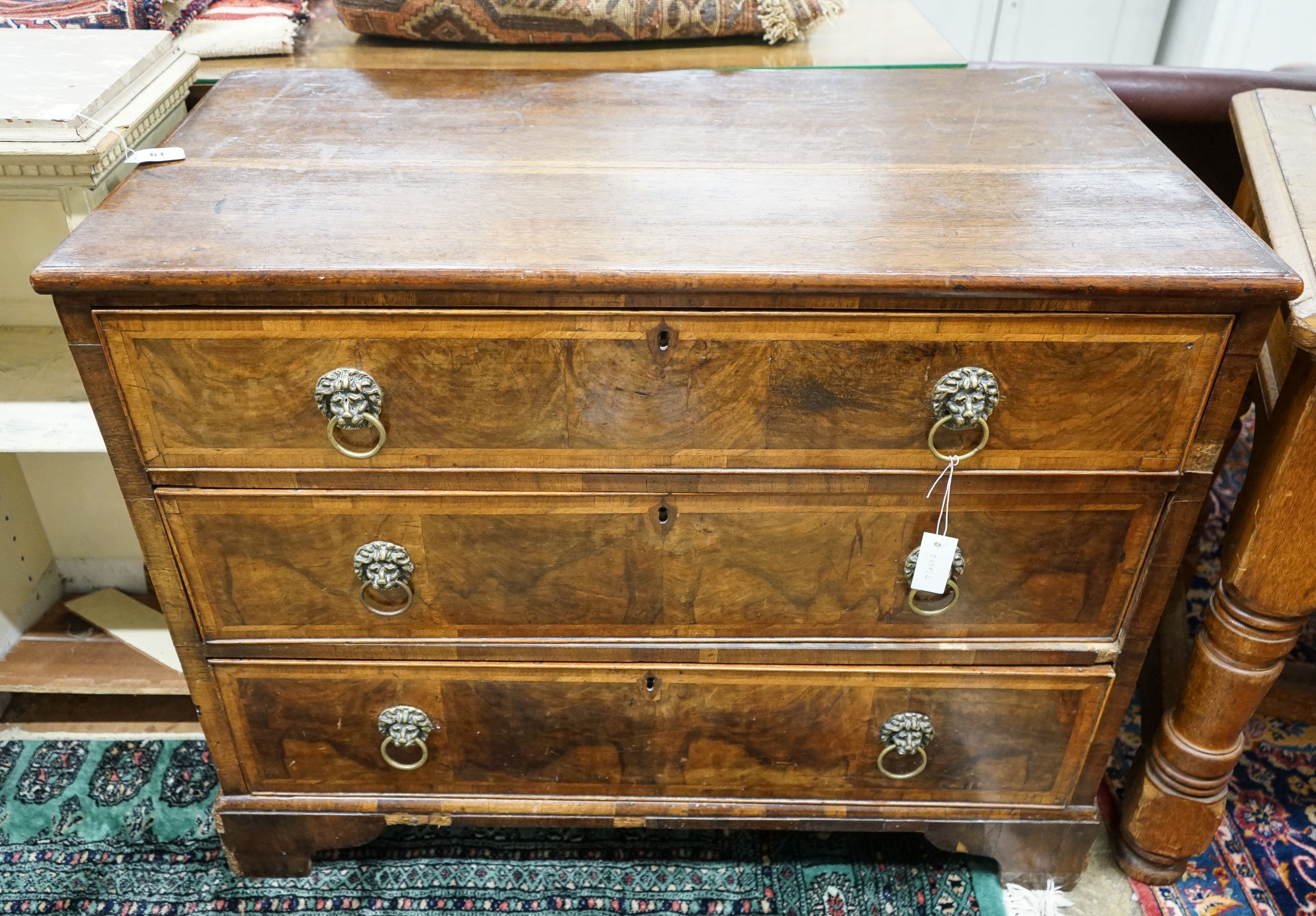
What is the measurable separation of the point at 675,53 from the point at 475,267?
74 cm

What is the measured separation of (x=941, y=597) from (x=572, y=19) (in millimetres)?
936

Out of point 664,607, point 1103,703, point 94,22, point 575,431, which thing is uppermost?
point 94,22

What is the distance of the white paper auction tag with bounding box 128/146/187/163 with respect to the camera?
1.08m

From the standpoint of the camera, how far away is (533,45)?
4.84ft

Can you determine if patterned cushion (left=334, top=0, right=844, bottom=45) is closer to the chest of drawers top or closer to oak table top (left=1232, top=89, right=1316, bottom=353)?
the chest of drawers top

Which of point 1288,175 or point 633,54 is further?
point 633,54

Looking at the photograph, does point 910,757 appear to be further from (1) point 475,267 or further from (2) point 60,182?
(2) point 60,182

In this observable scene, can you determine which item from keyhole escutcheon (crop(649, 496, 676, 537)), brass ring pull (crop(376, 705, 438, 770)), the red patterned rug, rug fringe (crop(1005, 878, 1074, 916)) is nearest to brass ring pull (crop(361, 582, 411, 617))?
brass ring pull (crop(376, 705, 438, 770))

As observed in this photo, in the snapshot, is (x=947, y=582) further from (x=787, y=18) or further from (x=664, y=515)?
(x=787, y=18)

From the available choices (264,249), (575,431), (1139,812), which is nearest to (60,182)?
(264,249)

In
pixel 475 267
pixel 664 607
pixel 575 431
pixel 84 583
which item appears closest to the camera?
pixel 475 267

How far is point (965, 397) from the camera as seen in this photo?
0.95m

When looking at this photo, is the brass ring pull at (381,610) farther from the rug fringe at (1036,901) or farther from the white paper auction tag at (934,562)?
the rug fringe at (1036,901)

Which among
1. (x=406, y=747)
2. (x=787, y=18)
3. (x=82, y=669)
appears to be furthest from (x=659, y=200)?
(x=82, y=669)
